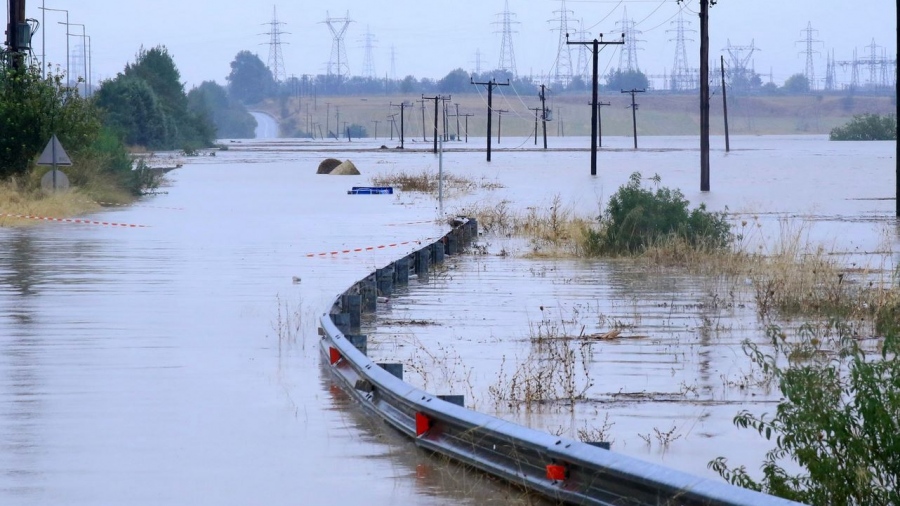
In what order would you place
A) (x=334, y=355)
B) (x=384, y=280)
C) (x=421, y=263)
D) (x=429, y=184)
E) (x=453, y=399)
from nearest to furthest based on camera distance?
(x=453, y=399) < (x=334, y=355) < (x=384, y=280) < (x=421, y=263) < (x=429, y=184)

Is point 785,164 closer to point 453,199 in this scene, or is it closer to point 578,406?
point 453,199

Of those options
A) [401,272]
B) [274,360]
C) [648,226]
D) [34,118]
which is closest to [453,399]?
[274,360]

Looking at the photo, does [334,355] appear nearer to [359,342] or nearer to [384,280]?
[359,342]

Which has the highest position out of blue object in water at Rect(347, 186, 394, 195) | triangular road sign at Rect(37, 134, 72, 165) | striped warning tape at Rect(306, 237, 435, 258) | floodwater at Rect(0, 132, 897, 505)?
triangular road sign at Rect(37, 134, 72, 165)

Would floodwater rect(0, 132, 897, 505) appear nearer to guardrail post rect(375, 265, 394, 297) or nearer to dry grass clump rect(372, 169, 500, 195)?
guardrail post rect(375, 265, 394, 297)

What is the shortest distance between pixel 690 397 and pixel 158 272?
→ 11.6 meters

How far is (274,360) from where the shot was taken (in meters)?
12.5

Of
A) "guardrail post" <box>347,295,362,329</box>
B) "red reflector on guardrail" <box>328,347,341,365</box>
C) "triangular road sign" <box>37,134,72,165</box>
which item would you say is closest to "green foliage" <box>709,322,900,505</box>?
"red reflector on guardrail" <box>328,347,341,365</box>

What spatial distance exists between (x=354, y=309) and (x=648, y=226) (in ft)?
39.7

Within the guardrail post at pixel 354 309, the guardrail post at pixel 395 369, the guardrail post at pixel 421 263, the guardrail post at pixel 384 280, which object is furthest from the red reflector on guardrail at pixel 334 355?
the guardrail post at pixel 421 263

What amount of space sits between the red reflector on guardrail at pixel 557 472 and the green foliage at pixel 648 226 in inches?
697

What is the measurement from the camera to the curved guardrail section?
619 cm

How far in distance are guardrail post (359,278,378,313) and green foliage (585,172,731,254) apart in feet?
29.9

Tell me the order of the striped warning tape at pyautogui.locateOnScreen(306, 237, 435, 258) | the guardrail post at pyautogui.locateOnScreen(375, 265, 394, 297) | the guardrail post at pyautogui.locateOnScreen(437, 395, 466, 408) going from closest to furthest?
the guardrail post at pyautogui.locateOnScreen(437, 395, 466, 408), the guardrail post at pyautogui.locateOnScreen(375, 265, 394, 297), the striped warning tape at pyautogui.locateOnScreen(306, 237, 435, 258)
